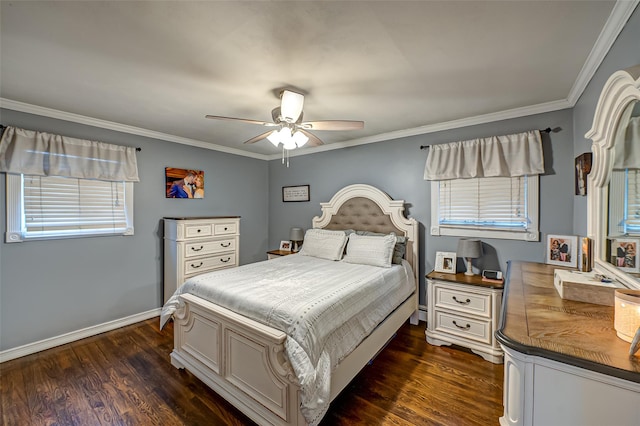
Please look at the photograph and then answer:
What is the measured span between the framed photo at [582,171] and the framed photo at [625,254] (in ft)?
2.47

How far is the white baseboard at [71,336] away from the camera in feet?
8.34

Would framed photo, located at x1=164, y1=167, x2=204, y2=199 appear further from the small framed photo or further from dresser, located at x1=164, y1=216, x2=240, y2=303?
the small framed photo

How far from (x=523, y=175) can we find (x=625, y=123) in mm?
1442

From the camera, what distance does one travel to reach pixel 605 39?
5.06 feet

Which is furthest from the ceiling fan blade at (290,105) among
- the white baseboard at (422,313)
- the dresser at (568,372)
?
the white baseboard at (422,313)

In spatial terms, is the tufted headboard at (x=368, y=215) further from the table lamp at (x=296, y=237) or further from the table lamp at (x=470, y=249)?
the table lamp at (x=470, y=249)

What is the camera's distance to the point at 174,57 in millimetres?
1771

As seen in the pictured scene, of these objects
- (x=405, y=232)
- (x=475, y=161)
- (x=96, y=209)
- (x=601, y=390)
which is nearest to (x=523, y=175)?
(x=475, y=161)

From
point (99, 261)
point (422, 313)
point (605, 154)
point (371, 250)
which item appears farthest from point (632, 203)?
point (99, 261)

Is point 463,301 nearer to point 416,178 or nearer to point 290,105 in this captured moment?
point 416,178

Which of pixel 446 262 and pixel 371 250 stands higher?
pixel 371 250

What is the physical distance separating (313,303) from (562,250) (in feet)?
7.31

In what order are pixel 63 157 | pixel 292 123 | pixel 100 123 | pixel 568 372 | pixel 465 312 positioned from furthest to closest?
1. pixel 100 123
2. pixel 63 157
3. pixel 465 312
4. pixel 292 123
5. pixel 568 372

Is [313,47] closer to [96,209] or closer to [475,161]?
[475,161]
